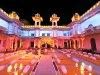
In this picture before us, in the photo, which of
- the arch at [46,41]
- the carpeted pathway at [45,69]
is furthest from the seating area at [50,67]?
the arch at [46,41]

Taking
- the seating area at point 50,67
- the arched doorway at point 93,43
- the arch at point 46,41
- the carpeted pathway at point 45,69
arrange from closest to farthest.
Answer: the carpeted pathway at point 45,69 → the seating area at point 50,67 → the arched doorway at point 93,43 → the arch at point 46,41

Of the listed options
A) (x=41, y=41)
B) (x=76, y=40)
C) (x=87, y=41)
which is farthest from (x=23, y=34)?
(x=87, y=41)

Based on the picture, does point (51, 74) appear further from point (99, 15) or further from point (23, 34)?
point (23, 34)

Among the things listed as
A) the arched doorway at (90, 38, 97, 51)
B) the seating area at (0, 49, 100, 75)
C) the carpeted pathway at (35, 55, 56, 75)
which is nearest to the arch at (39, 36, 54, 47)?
the arched doorway at (90, 38, 97, 51)

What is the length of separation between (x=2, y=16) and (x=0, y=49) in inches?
250

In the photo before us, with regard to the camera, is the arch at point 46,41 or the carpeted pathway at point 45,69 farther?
the arch at point 46,41

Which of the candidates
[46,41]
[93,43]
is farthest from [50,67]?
[46,41]

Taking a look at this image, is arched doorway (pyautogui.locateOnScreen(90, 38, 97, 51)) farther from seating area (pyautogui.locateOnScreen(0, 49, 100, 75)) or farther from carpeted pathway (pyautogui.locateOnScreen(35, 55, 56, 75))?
carpeted pathway (pyautogui.locateOnScreen(35, 55, 56, 75))

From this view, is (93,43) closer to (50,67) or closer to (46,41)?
(50,67)

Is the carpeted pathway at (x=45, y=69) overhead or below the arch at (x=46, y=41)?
below

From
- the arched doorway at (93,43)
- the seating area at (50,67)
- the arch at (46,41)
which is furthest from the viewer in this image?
the arch at (46,41)

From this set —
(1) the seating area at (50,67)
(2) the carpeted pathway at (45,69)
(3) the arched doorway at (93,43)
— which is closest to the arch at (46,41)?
(3) the arched doorway at (93,43)

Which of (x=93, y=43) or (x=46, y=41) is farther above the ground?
(x=46, y=41)

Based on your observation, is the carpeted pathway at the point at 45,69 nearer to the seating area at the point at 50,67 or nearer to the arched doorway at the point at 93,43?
the seating area at the point at 50,67
